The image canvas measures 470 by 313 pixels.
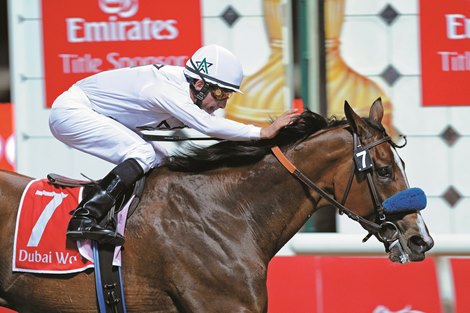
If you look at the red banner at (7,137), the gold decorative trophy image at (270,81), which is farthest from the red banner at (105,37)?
the gold decorative trophy image at (270,81)

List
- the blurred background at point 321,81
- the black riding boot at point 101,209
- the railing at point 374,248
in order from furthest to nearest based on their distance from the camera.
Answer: the blurred background at point 321,81 < the railing at point 374,248 < the black riding boot at point 101,209

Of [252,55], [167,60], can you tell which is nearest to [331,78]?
[252,55]

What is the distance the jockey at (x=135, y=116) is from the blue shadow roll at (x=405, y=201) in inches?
25.0

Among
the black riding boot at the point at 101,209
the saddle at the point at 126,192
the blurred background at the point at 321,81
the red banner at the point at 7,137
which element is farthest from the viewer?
the red banner at the point at 7,137

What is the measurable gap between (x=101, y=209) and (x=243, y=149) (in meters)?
0.78

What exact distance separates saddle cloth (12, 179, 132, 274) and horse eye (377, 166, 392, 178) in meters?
1.25

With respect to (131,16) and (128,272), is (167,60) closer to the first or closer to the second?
(131,16)

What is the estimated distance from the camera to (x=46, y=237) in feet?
16.3

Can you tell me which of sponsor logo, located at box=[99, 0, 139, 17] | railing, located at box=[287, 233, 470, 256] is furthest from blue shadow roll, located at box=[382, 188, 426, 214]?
sponsor logo, located at box=[99, 0, 139, 17]

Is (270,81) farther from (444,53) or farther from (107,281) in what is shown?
(107,281)

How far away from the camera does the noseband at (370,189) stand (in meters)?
4.88

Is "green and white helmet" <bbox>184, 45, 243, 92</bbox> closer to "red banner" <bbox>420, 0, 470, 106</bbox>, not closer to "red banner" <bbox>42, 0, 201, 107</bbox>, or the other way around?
"red banner" <bbox>42, 0, 201, 107</bbox>

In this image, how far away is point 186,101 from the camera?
489 centimetres

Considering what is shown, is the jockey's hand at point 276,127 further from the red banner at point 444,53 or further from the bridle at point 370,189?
the red banner at point 444,53
